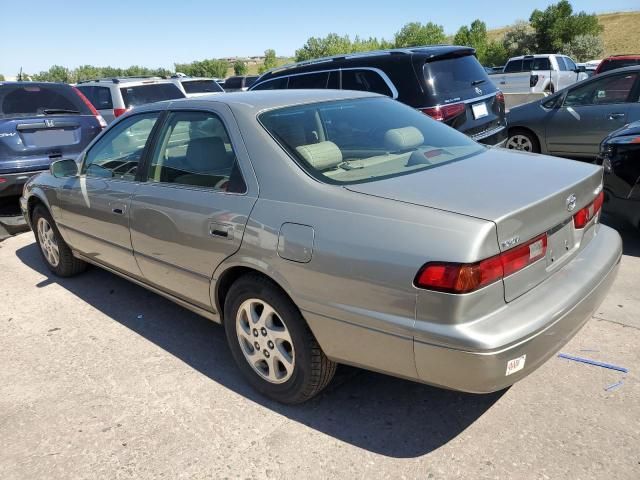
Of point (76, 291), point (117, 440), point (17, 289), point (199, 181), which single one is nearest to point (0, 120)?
point (17, 289)

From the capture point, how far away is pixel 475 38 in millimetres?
52031

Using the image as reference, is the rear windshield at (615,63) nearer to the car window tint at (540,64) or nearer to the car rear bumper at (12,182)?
the car window tint at (540,64)

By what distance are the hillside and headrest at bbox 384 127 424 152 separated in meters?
59.6

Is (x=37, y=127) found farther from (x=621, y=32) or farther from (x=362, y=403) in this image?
(x=621, y=32)

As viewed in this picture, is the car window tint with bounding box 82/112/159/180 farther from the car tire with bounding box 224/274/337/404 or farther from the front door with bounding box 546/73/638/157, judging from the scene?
the front door with bounding box 546/73/638/157

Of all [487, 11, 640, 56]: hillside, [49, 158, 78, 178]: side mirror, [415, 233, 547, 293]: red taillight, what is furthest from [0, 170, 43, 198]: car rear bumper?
[487, 11, 640, 56]: hillside

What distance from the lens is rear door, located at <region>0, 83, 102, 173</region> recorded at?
6195 mm

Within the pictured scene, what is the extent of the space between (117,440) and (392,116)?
2461 mm

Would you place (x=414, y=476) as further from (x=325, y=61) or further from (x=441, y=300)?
(x=325, y=61)

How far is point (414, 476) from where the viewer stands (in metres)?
2.34

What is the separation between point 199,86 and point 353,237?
12.4 m

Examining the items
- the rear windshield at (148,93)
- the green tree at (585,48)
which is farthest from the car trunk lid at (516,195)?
the green tree at (585,48)

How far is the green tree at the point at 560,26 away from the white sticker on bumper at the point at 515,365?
52.7m

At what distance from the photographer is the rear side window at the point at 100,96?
1064 cm
